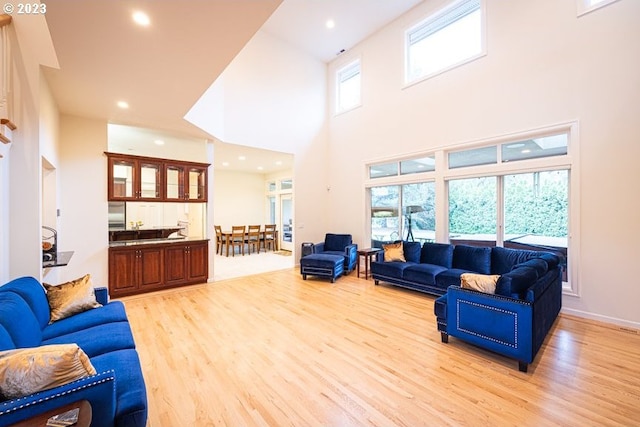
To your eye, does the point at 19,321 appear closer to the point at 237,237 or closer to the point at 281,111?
the point at 281,111

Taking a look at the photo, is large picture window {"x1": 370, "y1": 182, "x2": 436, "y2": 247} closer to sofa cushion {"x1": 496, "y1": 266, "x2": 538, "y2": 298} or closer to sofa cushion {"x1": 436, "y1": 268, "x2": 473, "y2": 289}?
sofa cushion {"x1": 436, "y1": 268, "x2": 473, "y2": 289}

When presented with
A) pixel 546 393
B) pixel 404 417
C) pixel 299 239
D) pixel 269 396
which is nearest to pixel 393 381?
pixel 404 417

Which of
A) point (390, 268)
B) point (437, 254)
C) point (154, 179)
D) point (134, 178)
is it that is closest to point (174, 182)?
point (154, 179)

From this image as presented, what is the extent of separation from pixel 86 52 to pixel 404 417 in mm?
4156

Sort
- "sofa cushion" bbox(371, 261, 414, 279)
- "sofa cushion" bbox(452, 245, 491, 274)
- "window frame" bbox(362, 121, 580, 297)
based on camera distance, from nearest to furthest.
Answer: "window frame" bbox(362, 121, 580, 297), "sofa cushion" bbox(452, 245, 491, 274), "sofa cushion" bbox(371, 261, 414, 279)

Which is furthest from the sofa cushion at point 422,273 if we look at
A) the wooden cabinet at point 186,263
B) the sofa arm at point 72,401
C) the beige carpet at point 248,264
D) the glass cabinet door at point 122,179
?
the glass cabinet door at point 122,179

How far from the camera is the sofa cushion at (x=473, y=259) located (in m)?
4.31

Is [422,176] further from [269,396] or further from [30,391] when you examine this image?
[30,391]

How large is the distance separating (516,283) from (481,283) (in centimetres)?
33

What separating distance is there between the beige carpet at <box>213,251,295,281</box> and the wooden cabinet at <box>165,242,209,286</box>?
43cm

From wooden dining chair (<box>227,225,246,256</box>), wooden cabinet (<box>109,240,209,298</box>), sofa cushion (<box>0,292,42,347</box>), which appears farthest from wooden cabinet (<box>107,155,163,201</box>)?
wooden dining chair (<box>227,225,246,256</box>)

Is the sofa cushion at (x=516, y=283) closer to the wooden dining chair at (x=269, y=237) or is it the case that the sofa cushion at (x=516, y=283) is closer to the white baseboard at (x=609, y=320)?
the white baseboard at (x=609, y=320)

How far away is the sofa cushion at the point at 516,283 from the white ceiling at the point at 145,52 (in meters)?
3.02

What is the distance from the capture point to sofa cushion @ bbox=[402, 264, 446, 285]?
4414 mm
